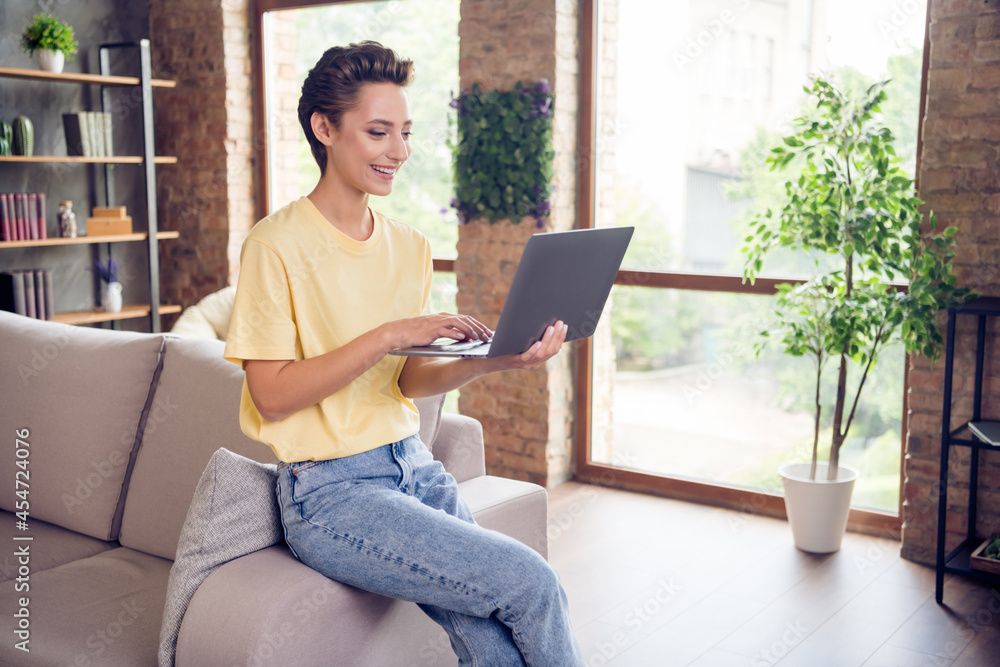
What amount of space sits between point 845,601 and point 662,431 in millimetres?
1155

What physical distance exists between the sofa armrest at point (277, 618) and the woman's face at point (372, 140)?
0.67 m

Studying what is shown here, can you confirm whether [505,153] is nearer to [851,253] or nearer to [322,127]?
A: [851,253]

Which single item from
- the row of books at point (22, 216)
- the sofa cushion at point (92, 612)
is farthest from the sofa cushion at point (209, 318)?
the sofa cushion at point (92, 612)

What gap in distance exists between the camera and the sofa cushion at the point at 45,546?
2.05m

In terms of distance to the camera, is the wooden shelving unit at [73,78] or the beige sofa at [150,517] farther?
the wooden shelving unit at [73,78]

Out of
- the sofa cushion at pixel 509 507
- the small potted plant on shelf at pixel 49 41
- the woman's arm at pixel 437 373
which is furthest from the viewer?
the small potted plant on shelf at pixel 49 41

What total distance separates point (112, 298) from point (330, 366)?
342 cm

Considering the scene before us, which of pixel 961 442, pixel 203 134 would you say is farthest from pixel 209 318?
pixel 961 442

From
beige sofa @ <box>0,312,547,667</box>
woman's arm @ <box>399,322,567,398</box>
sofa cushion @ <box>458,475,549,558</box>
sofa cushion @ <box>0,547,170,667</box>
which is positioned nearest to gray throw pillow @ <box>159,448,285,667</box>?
beige sofa @ <box>0,312,547,667</box>

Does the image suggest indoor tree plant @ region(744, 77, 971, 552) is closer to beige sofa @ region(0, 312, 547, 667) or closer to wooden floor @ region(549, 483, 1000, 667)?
wooden floor @ region(549, 483, 1000, 667)

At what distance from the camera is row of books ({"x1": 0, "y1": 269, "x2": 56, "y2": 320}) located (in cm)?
414

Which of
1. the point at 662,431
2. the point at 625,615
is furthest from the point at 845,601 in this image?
the point at 662,431

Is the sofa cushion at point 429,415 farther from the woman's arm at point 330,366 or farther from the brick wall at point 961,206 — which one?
the brick wall at point 961,206

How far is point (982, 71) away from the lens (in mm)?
2840
